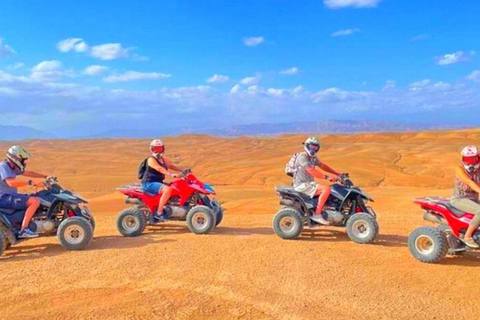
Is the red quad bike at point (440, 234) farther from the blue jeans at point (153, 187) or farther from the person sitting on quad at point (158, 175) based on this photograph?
the blue jeans at point (153, 187)

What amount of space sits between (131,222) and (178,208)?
40.3 inches

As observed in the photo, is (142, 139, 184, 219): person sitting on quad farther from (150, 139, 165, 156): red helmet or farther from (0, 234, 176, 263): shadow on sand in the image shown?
(0, 234, 176, 263): shadow on sand

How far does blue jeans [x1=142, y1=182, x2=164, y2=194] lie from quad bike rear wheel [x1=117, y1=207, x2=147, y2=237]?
0.49m

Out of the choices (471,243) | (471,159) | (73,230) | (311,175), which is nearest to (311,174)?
(311,175)

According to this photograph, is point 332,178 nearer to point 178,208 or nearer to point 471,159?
point 471,159

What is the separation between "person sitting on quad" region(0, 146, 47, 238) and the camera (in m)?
8.61

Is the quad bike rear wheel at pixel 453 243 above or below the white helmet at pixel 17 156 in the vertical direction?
below

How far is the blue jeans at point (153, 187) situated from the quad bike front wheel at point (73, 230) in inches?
74.9

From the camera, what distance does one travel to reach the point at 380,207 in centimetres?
1694

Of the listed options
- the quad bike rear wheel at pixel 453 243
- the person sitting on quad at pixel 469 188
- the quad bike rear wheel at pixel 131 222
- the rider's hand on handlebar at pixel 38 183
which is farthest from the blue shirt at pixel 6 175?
the person sitting on quad at pixel 469 188

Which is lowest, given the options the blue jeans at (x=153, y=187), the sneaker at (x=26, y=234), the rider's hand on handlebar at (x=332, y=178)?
the sneaker at (x=26, y=234)

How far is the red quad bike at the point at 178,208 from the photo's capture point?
33.5 feet

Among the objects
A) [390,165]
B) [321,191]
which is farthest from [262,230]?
[390,165]

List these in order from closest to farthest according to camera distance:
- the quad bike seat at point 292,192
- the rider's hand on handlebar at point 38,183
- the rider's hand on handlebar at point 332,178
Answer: the rider's hand on handlebar at point 38,183 < the rider's hand on handlebar at point 332,178 < the quad bike seat at point 292,192
